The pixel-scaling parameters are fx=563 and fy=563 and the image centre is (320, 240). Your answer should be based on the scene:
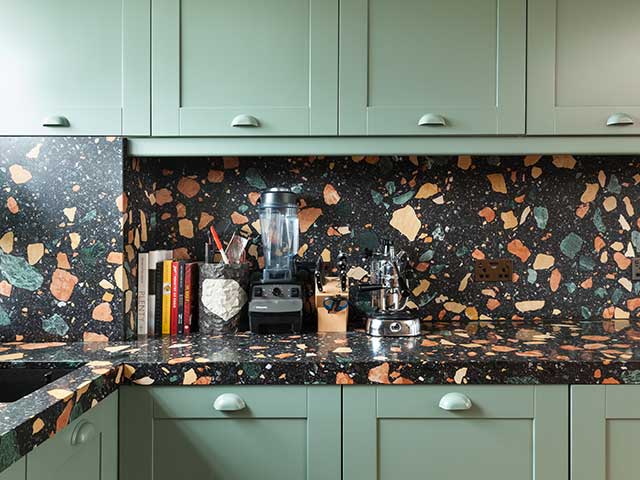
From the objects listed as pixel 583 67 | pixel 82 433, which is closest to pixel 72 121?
pixel 82 433

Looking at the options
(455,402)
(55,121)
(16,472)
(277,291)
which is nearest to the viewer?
(16,472)

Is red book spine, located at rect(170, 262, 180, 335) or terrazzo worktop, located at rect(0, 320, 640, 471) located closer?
terrazzo worktop, located at rect(0, 320, 640, 471)

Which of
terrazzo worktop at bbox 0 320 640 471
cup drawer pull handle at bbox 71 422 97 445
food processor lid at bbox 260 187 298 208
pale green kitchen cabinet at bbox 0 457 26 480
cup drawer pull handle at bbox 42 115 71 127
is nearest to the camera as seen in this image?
pale green kitchen cabinet at bbox 0 457 26 480

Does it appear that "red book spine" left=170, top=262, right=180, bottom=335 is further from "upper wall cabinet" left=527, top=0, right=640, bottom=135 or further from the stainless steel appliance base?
"upper wall cabinet" left=527, top=0, right=640, bottom=135

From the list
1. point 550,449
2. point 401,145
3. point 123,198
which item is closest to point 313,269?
point 401,145

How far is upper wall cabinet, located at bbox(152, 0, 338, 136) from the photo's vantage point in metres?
1.77

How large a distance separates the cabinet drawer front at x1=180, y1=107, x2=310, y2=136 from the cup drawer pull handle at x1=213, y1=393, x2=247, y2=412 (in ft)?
2.64

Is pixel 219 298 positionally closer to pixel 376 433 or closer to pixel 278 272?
pixel 278 272

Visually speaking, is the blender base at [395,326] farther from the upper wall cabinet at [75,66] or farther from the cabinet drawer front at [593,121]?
the upper wall cabinet at [75,66]

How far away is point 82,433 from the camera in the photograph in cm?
127

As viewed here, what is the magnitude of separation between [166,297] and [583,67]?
1.57 m

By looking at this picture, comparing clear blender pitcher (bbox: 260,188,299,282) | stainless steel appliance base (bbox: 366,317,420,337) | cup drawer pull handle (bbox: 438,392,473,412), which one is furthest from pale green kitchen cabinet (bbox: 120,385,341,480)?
clear blender pitcher (bbox: 260,188,299,282)

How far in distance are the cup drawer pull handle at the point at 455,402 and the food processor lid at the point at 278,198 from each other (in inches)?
34.8

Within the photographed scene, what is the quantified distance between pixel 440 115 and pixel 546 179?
62 centimetres
